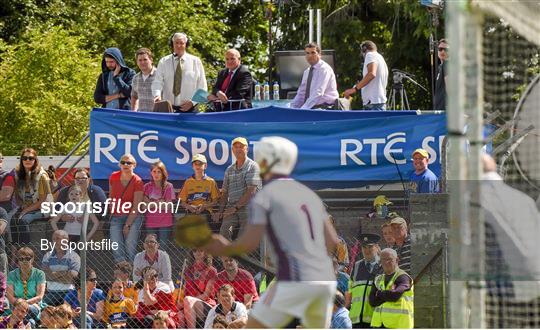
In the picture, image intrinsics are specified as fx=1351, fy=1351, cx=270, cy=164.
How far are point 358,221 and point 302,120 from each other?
5.67ft

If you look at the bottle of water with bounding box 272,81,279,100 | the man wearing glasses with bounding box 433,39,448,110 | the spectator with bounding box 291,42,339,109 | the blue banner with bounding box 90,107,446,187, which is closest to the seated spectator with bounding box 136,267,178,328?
the blue banner with bounding box 90,107,446,187

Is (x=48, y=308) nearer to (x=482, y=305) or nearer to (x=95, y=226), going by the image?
(x=95, y=226)

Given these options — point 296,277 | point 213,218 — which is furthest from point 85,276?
point 296,277

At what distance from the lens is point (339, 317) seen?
12922mm

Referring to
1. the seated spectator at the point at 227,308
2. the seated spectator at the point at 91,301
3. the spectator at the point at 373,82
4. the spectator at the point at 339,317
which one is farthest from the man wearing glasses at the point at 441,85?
the seated spectator at the point at 91,301

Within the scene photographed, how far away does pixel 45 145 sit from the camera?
27281 millimetres

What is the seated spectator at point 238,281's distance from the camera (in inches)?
523

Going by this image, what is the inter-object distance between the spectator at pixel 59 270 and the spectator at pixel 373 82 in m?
4.04

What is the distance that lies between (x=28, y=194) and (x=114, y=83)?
93.4 inches

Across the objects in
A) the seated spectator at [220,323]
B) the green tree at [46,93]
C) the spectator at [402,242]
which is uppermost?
the green tree at [46,93]

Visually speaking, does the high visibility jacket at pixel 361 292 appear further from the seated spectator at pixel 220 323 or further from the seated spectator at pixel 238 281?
the seated spectator at pixel 220 323

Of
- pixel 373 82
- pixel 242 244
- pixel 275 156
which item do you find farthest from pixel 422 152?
pixel 242 244

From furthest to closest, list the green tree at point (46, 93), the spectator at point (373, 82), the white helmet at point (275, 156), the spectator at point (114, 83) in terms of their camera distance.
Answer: the green tree at point (46, 93)
the spectator at point (114, 83)
the spectator at point (373, 82)
the white helmet at point (275, 156)

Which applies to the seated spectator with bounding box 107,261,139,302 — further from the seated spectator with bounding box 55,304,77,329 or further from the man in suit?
the man in suit
